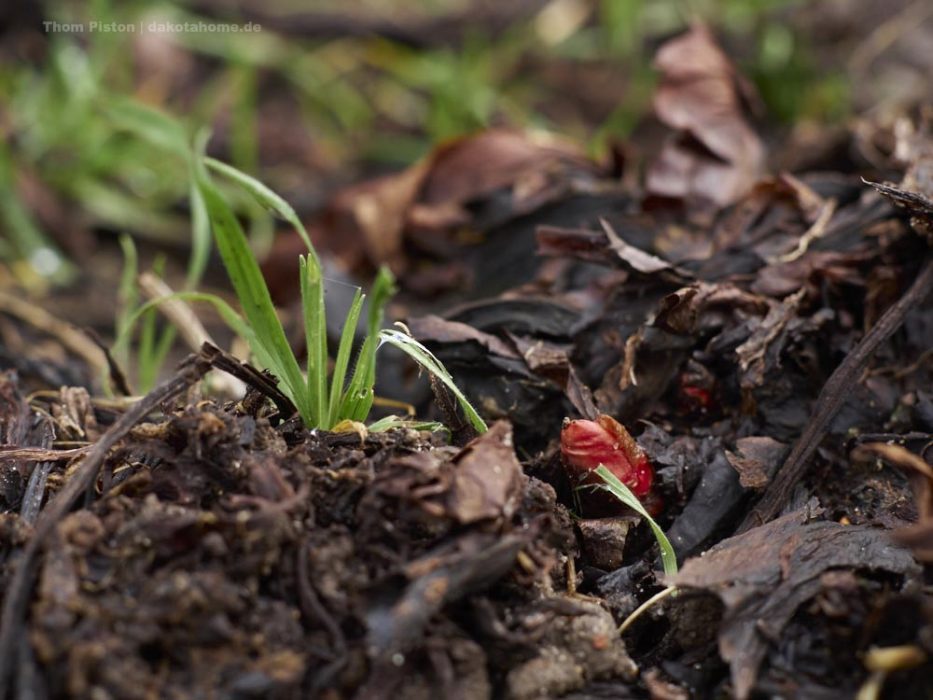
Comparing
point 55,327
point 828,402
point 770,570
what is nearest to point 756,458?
point 828,402

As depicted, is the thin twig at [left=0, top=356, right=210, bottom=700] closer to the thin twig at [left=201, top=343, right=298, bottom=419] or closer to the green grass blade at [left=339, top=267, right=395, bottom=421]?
the thin twig at [left=201, top=343, right=298, bottom=419]

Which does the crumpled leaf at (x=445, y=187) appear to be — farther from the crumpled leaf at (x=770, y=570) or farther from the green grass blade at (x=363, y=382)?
the crumpled leaf at (x=770, y=570)

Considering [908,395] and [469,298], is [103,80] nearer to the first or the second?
[469,298]

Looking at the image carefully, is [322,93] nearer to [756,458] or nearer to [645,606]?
[756,458]

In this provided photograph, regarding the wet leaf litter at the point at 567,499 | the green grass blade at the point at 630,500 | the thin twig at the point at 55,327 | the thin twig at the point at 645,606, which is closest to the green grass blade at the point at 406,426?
the wet leaf litter at the point at 567,499

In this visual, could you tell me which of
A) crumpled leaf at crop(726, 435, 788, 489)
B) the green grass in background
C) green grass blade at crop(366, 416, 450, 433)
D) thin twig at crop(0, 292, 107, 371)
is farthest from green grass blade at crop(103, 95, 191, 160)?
crumpled leaf at crop(726, 435, 788, 489)

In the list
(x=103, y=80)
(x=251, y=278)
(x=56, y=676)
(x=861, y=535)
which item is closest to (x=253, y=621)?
(x=56, y=676)
